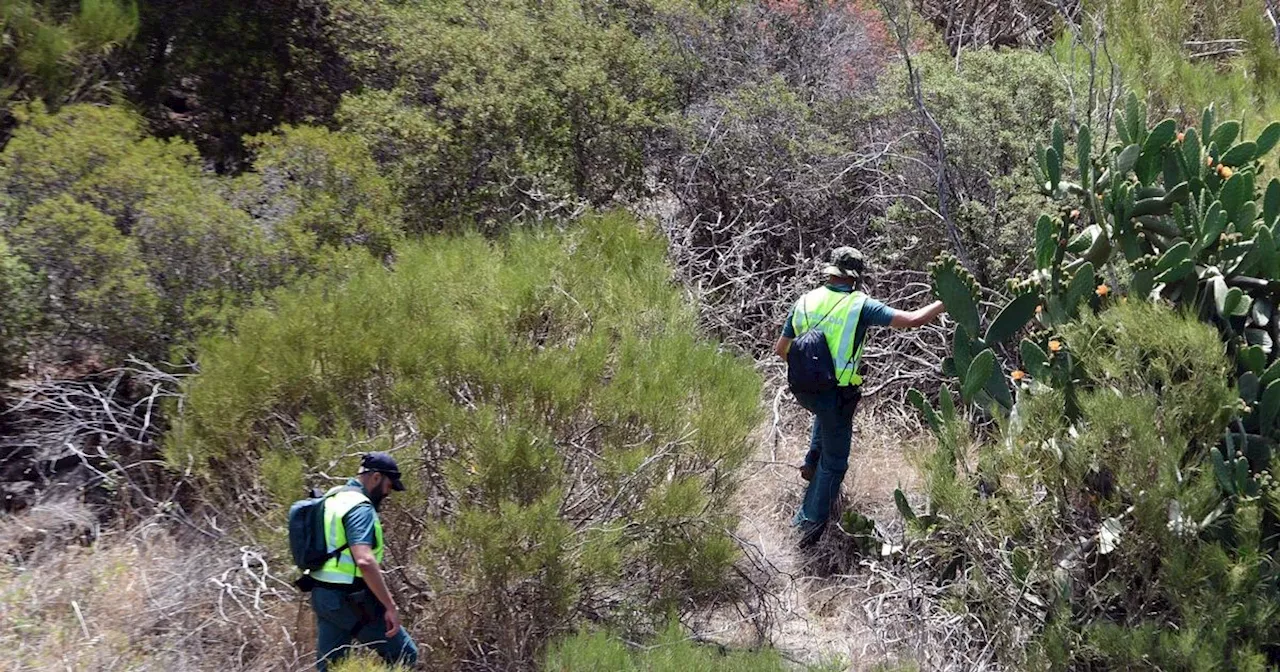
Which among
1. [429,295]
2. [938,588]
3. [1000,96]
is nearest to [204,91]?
[429,295]

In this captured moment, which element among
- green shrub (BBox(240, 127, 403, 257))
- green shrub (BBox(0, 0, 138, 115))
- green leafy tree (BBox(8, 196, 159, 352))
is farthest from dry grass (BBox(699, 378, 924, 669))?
green shrub (BBox(0, 0, 138, 115))

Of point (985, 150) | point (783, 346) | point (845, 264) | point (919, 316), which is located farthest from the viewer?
point (985, 150)

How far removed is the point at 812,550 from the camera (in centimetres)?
689

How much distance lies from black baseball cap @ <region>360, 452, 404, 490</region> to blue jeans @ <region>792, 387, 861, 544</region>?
2.27 metres

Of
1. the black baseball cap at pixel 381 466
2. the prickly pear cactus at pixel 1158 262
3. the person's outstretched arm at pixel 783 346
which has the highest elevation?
the prickly pear cactus at pixel 1158 262

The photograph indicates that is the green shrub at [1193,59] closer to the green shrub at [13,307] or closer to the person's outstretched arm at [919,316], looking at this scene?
the person's outstretched arm at [919,316]

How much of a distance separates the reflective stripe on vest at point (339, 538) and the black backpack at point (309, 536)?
0.05ft

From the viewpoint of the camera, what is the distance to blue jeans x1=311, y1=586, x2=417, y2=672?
502cm

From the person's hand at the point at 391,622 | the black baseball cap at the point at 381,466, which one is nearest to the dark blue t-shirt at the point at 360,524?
the black baseball cap at the point at 381,466

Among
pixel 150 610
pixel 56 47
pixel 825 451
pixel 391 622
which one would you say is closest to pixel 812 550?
pixel 825 451

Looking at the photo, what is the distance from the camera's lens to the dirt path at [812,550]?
20.4ft

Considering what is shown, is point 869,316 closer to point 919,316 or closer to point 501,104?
point 919,316

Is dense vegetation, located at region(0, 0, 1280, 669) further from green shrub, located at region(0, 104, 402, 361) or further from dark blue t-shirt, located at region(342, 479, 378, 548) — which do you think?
dark blue t-shirt, located at region(342, 479, 378, 548)

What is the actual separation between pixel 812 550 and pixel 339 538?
2.97m
